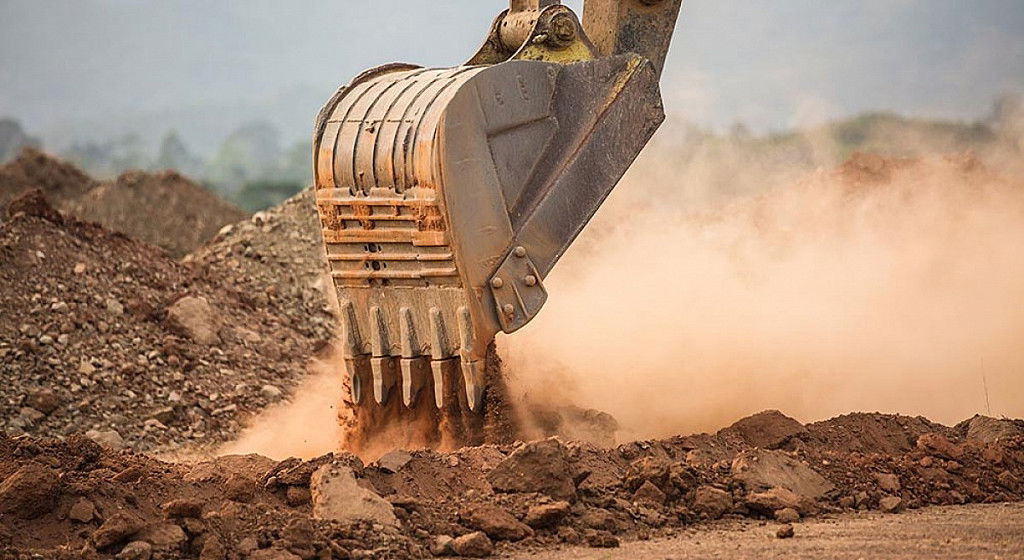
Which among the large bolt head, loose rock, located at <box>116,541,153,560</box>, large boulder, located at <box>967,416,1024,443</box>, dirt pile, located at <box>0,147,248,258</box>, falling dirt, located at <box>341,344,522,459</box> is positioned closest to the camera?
loose rock, located at <box>116,541,153,560</box>

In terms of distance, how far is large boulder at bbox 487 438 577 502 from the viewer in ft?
24.1

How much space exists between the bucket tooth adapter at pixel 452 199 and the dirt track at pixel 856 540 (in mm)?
1711

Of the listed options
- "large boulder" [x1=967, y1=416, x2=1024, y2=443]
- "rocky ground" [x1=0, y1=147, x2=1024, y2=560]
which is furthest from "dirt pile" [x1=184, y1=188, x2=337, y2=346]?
"large boulder" [x1=967, y1=416, x2=1024, y2=443]

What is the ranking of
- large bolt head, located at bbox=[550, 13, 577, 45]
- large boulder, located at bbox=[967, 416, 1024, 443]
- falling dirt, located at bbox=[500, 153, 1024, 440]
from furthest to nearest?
1. falling dirt, located at bbox=[500, 153, 1024, 440]
2. large bolt head, located at bbox=[550, 13, 577, 45]
3. large boulder, located at bbox=[967, 416, 1024, 443]

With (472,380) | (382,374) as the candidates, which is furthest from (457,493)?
(382,374)

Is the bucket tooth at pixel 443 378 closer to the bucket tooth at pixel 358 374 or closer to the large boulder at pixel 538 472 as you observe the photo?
the bucket tooth at pixel 358 374

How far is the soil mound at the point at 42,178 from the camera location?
23.3 m

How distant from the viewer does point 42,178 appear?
941 inches

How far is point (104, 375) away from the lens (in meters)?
11.5

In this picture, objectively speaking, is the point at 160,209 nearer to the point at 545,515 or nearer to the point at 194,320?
the point at 194,320

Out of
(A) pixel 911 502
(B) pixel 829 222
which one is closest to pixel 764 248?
(B) pixel 829 222

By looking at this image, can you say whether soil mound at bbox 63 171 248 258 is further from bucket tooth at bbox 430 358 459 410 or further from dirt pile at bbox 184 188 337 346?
bucket tooth at bbox 430 358 459 410

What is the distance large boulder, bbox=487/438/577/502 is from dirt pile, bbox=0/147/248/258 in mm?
13064

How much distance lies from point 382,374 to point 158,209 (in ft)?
43.3
